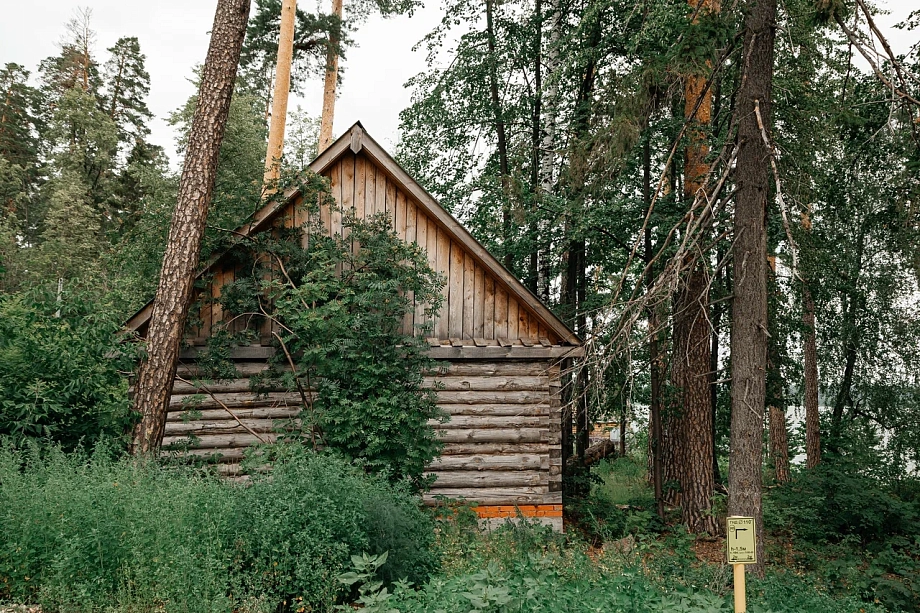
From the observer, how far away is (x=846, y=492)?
39.0 ft

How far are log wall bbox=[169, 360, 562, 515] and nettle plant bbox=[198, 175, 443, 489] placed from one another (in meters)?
0.50

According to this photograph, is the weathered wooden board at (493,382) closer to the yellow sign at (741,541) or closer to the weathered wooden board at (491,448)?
the weathered wooden board at (491,448)

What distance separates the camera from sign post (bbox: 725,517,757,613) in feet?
15.6

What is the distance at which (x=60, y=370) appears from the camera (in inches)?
308

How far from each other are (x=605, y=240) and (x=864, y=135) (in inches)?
202

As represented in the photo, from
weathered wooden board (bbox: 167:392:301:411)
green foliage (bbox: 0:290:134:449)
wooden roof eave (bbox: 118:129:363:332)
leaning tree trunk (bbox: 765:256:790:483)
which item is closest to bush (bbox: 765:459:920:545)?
leaning tree trunk (bbox: 765:256:790:483)

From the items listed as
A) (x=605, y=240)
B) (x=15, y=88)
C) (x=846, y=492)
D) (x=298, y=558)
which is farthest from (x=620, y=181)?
(x=15, y=88)

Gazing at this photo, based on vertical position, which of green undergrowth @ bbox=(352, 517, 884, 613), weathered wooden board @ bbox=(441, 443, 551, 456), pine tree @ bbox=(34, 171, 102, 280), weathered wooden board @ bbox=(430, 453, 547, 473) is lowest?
green undergrowth @ bbox=(352, 517, 884, 613)

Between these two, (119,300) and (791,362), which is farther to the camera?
(791,362)

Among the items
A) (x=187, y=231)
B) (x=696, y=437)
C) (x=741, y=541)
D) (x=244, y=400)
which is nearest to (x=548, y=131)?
(x=696, y=437)

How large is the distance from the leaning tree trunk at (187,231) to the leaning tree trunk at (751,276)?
6871 mm

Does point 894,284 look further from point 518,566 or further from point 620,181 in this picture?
point 518,566

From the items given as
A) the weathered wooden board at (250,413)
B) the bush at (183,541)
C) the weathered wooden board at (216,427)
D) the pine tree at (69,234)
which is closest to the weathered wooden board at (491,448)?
the weathered wooden board at (250,413)

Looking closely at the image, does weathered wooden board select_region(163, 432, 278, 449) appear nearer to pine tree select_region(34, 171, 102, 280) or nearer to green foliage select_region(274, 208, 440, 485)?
green foliage select_region(274, 208, 440, 485)
